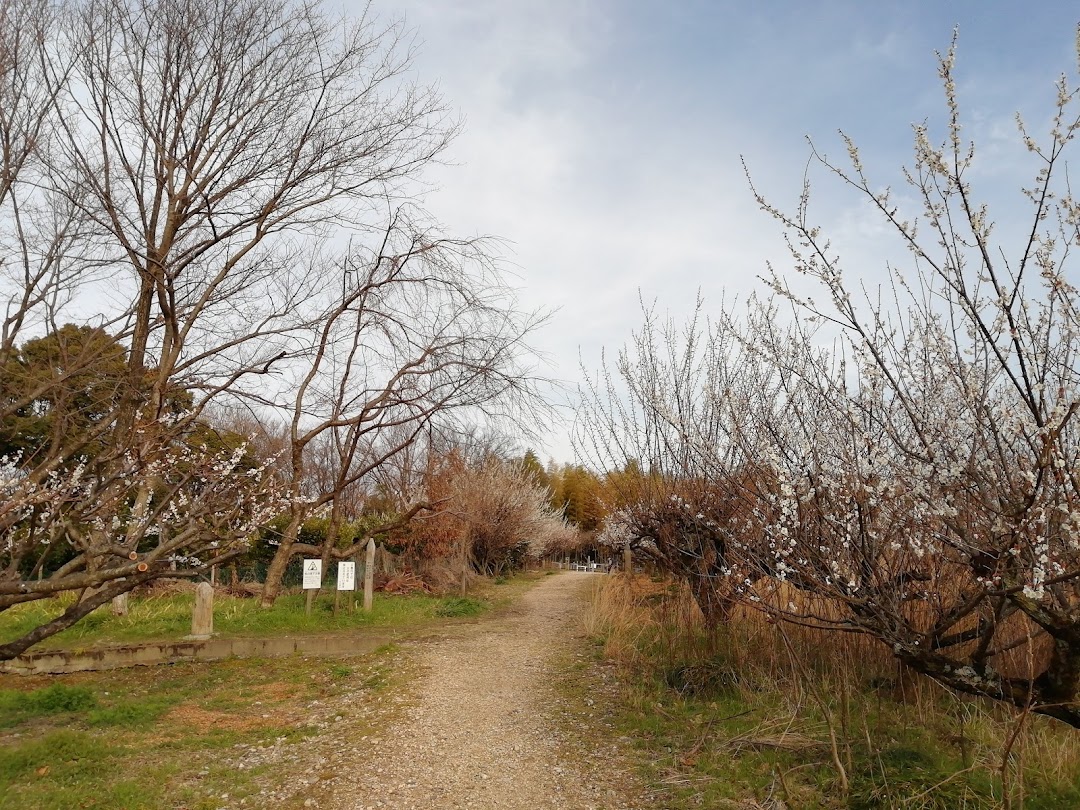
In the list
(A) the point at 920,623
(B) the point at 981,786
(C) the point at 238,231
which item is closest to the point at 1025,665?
(A) the point at 920,623

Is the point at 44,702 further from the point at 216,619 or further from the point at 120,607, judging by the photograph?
the point at 120,607

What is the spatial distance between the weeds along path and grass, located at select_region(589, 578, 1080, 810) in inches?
15.0

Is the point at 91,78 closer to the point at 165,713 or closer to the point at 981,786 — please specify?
the point at 165,713

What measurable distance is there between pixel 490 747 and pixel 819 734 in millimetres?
2389

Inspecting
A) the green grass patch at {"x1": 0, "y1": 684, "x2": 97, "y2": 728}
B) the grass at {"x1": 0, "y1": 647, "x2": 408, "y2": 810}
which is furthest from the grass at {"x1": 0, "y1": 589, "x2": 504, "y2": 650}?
the green grass patch at {"x1": 0, "y1": 684, "x2": 97, "y2": 728}

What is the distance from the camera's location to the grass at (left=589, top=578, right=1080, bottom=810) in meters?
3.80

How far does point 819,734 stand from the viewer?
4.82 metres

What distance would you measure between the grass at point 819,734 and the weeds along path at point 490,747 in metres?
0.38

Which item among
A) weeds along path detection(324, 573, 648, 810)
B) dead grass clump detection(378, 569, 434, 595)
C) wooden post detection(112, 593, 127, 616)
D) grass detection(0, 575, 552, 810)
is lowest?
weeds along path detection(324, 573, 648, 810)

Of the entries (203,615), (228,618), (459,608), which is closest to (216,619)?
(228,618)

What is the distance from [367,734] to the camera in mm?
5676

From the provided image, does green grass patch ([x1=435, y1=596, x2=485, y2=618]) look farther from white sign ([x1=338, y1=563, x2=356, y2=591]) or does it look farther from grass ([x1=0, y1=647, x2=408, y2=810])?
grass ([x1=0, y1=647, x2=408, y2=810])

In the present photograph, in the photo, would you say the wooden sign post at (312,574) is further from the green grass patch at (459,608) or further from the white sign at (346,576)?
the green grass patch at (459,608)

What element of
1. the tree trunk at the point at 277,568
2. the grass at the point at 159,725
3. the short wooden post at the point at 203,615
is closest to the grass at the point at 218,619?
the tree trunk at the point at 277,568
